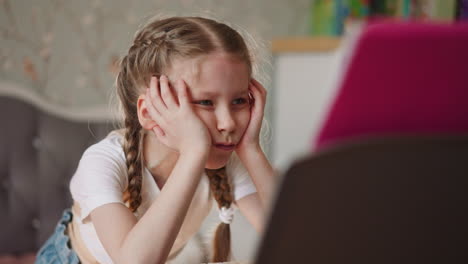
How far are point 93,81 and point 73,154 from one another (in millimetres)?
461

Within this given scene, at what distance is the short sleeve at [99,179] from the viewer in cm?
99

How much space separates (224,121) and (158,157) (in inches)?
12.1

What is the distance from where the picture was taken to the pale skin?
83cm

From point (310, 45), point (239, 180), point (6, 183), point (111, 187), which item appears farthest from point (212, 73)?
point (6, 183)

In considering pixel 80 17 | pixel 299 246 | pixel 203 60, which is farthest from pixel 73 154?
pixel 299 246

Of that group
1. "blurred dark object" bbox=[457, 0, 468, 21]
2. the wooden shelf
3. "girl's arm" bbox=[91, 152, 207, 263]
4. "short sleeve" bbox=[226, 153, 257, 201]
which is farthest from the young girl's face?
"blurred dark object" bbox=[457, 0, 468, 21]

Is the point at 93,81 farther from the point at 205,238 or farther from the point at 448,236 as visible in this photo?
the point at 448,236

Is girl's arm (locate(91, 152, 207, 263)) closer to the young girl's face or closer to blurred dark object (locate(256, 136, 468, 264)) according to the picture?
the young girl's face

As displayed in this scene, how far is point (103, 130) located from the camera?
6.93 feet

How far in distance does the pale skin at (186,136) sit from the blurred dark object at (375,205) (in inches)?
16.9

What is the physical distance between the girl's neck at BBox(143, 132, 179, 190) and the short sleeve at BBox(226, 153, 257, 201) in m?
0.17

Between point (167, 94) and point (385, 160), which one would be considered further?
point (167, 94)

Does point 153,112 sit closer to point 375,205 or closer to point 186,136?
point 186,136

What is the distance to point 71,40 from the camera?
2352 mm
